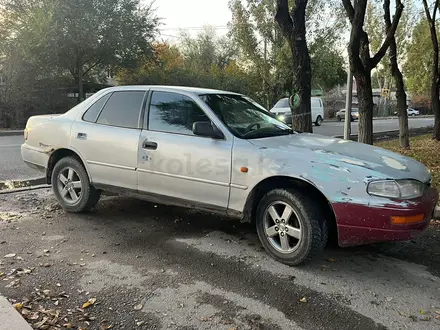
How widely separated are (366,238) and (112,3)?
21423mm

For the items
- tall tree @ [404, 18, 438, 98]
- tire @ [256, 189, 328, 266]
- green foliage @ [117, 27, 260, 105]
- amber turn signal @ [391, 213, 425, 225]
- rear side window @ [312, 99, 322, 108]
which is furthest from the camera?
rear side window @ [312, 99, 322, 108]

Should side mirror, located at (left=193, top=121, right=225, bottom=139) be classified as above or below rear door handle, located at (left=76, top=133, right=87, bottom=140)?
above

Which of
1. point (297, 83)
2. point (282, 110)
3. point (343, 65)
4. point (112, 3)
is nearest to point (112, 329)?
point (297, 83)

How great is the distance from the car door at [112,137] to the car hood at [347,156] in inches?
60.9

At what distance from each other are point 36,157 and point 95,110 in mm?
1157

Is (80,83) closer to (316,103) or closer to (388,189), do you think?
(316,103)

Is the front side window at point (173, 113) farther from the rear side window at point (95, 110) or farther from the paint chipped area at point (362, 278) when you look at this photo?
the paint chipped area at point (362, 278)

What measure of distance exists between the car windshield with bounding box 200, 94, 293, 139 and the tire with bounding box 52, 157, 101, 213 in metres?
1.92

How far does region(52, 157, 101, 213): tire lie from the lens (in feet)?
17.3

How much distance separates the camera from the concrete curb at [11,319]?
274 cm

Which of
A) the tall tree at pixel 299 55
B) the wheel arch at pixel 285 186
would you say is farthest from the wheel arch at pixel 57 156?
the tall tree at pixel 299 55

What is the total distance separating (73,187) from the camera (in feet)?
17.6

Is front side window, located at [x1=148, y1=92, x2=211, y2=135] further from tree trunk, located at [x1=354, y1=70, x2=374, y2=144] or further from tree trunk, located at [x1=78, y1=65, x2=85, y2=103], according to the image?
tree trunk, located at [x1=78, y1=65, x2=85, y2=103]

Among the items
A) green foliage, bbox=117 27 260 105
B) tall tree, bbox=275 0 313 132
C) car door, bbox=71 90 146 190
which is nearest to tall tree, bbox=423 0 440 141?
tall tree, bbox=275 0 313 132
